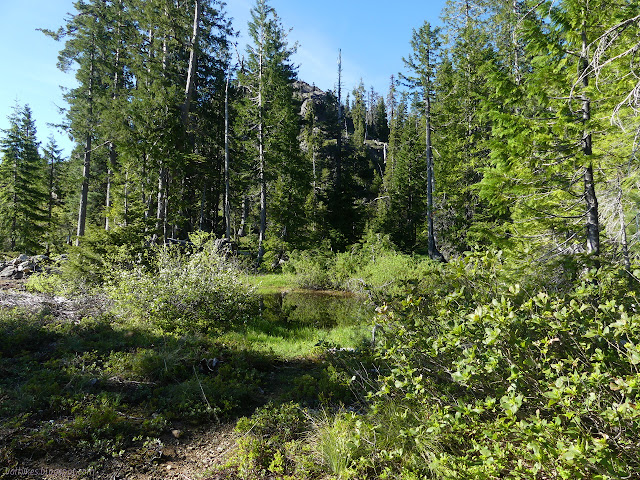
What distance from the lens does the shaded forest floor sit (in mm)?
3238

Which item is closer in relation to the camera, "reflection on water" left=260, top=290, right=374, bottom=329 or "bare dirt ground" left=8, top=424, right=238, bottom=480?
"bare dirt ground" left=8, top=424, right=238, bottom=480

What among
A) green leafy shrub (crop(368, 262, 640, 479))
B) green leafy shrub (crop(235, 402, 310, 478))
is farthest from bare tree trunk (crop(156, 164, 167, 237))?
green leafy shrub (crop(368, 262, 640, 479))

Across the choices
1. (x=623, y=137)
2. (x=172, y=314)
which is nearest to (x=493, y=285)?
(x=623, y=137)

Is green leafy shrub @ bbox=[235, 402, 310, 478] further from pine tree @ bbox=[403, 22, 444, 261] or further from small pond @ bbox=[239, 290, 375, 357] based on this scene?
pine tree @ bbox=[403, 22, 444, 261]

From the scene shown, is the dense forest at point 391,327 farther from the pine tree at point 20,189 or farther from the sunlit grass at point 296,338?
the pine tree at point 20,189

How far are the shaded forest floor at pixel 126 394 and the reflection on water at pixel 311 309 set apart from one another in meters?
2.87

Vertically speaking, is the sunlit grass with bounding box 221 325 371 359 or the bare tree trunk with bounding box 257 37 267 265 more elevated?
the bare tree trunk with bounding box 257 37 267 265

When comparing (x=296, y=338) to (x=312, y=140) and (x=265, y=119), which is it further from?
(x=312, y=140)

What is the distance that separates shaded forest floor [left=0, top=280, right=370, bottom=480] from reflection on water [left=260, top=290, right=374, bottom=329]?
287cm

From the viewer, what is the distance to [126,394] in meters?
4.46

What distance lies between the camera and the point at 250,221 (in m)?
29.4

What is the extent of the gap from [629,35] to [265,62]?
63.4 ft

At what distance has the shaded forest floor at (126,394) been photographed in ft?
10.6

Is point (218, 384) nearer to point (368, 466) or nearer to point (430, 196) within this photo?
point (368, 466)
